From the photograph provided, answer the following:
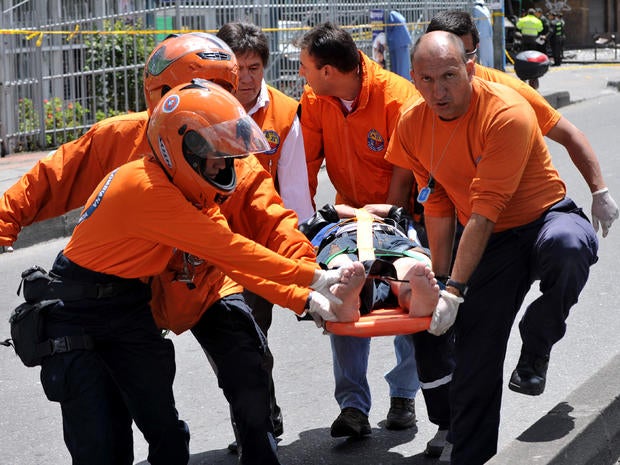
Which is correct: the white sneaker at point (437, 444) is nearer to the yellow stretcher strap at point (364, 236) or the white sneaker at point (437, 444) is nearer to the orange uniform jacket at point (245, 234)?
the yellow stretcher strap at point (364, 236)

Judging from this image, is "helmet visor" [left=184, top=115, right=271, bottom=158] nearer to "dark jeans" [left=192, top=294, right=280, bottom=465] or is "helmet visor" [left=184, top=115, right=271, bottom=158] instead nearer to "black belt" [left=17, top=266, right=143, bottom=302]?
"black belt" [left=17, top=266, right=143, bottom=302]

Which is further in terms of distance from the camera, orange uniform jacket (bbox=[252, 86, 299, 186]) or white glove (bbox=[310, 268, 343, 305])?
orange uniform jacket (bbox=[252, 86, 299, 186])

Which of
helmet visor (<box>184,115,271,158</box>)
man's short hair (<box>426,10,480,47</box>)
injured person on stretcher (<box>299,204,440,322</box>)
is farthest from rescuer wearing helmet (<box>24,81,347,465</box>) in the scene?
man's short hair (<box>426,10,480,47</box>)

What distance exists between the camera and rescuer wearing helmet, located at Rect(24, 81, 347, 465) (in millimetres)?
3848

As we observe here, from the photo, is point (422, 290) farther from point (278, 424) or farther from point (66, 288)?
point (278, 424)

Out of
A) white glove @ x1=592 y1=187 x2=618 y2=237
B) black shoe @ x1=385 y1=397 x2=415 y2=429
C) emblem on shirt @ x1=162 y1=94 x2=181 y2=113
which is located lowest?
black shoe @ x1=385 y1=397 x2=415 y2=429

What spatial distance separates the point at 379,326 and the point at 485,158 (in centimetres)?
72

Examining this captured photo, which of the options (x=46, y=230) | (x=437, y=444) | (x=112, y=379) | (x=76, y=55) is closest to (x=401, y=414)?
(x=437, y=444)

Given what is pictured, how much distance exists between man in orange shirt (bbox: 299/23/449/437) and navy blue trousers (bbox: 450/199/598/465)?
2.52 ft

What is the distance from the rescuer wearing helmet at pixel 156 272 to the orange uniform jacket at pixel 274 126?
3.25 feet

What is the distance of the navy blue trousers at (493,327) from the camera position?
437 centimetres

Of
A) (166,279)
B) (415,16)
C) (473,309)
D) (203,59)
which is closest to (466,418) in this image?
(473,309)

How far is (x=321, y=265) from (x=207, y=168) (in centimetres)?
96

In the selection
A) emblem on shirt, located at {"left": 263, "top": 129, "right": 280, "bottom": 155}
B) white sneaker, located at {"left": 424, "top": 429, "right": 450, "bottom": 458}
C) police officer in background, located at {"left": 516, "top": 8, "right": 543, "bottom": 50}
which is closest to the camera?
white sneaker, located at {"left": 424, "top": 429, "right": 450, "bottom": 458}
